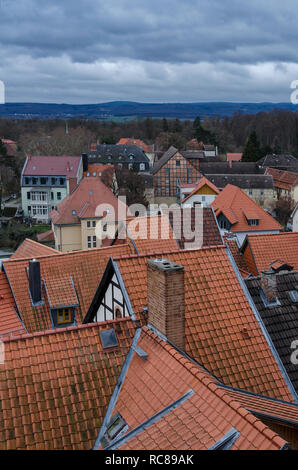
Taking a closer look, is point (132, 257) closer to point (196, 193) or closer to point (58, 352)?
point (58, 352)

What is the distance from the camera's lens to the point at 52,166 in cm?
6159

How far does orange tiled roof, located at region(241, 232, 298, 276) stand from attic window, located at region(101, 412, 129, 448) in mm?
16208

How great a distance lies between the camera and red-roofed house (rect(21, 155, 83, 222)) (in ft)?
200

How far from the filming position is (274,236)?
25625 mm

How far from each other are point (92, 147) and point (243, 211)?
56536 millimetres

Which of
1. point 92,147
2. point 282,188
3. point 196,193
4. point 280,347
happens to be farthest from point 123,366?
point 92,147

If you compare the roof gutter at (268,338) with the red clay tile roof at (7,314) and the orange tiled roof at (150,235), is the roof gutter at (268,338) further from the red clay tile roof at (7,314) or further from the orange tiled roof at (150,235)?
the red clay tile roof at (7,314)

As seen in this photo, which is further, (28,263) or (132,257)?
(28,263)

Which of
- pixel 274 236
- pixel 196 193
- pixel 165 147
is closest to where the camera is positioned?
pixel 274 236

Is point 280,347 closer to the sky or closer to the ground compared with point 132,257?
closer to the ground

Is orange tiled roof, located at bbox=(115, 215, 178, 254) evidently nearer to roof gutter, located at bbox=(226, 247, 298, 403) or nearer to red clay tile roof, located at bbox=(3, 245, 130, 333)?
red clay tile roof, located at bbox=(3, 245, 130, 333)

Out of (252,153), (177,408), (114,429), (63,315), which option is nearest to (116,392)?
(114,429)

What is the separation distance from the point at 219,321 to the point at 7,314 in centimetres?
839

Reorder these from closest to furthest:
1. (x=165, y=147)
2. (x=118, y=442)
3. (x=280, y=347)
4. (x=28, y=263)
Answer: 1. (x=118, y=442)
2. (x=280, y=347)
3. (x=28, y=263)
4. (x=165, y=147)
